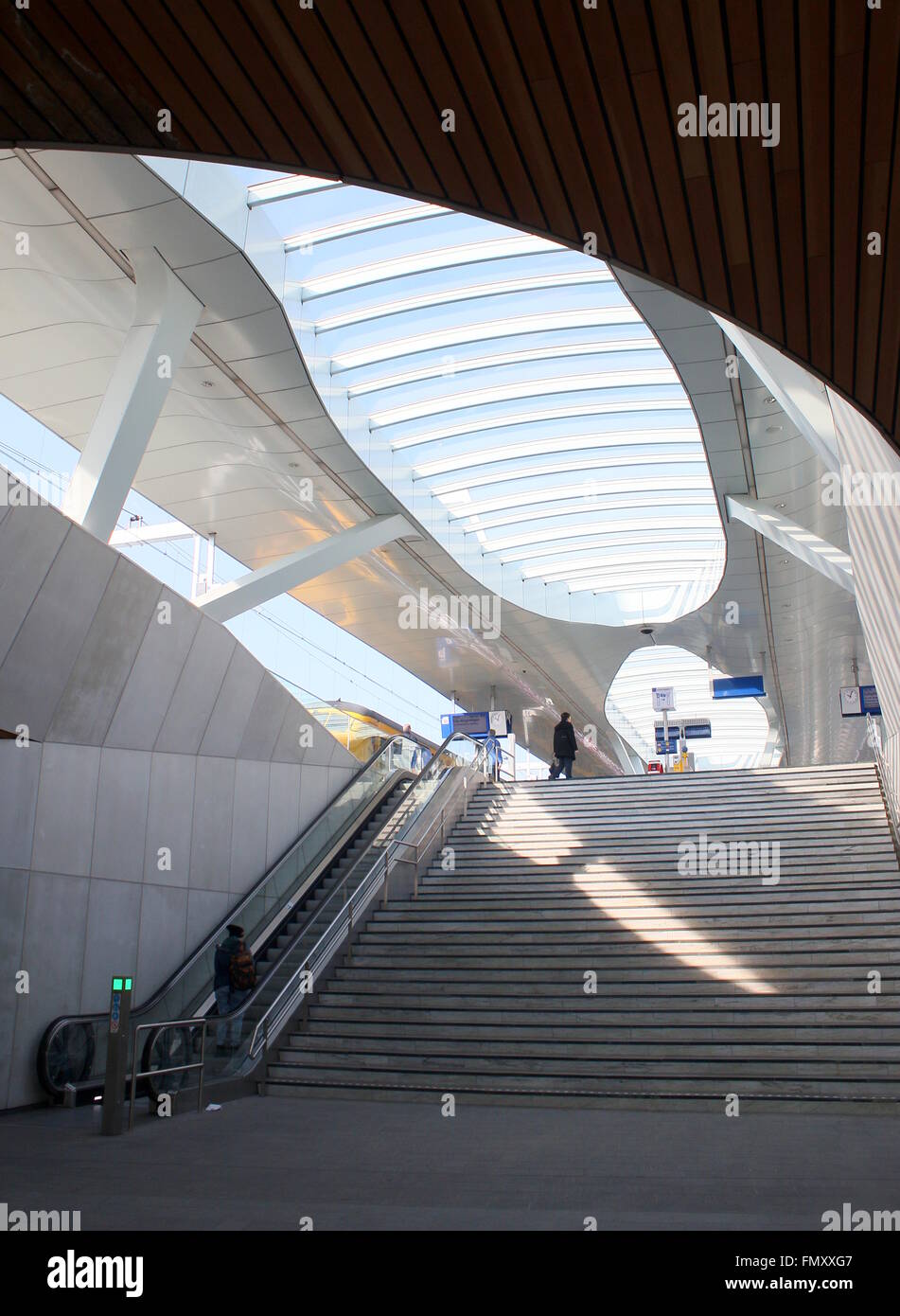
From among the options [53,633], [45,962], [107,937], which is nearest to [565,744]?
[107,937]

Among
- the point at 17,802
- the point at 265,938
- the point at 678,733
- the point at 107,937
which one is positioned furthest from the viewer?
the point at 678,733

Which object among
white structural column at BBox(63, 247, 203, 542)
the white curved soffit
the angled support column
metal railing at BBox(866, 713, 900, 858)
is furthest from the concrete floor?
the white curved soffit

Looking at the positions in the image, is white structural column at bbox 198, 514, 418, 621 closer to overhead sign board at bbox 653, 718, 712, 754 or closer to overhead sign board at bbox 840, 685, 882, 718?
overhead sign board at bbox 840, 685, 882, 718

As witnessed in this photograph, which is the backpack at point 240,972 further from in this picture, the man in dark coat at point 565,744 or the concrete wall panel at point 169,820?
the man in dark coat at point 565,744

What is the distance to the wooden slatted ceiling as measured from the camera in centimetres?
362

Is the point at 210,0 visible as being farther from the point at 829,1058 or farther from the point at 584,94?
the point at 829,1058

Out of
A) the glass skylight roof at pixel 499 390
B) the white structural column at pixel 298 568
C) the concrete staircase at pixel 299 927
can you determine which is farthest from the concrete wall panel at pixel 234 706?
the glass skylight roof at pixel 499 390

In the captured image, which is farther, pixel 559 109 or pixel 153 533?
pixel 153 533

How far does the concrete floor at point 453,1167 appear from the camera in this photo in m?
4.51

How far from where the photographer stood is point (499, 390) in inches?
623

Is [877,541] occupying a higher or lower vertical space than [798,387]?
lower

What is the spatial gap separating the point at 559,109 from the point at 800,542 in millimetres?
12443

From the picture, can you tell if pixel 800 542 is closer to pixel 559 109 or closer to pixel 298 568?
pixel 298 568
